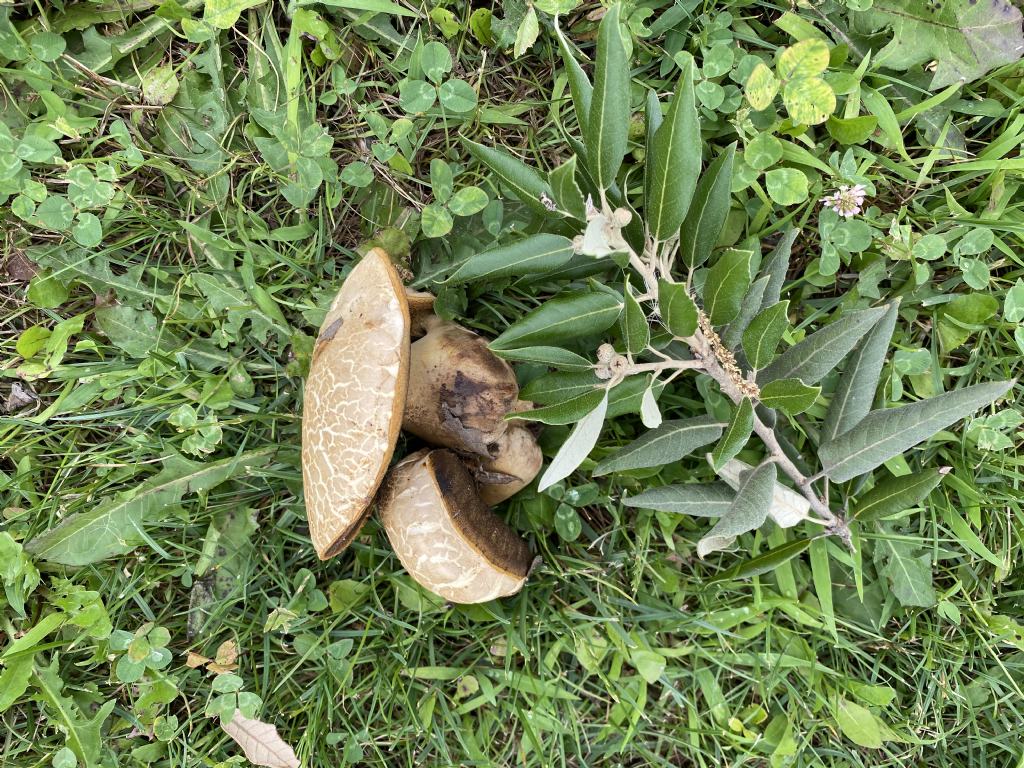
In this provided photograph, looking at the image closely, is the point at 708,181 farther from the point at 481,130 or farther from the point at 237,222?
the point at 237,222

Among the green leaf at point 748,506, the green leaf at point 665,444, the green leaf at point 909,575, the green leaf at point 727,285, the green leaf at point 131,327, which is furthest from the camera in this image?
the green leaf at point 131,327

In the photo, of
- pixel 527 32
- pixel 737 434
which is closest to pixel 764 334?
pixel 737 434

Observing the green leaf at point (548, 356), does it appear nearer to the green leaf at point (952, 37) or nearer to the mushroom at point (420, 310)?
the mushroom at point (420, 310)

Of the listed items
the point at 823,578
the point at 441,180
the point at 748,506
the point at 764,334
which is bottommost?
the point at 823,578

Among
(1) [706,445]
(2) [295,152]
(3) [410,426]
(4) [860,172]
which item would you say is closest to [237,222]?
(2) [295,152]

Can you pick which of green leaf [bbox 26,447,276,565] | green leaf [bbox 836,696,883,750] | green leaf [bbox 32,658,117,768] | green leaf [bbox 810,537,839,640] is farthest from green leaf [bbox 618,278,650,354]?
green leaf [bbox 32,658,117,768]

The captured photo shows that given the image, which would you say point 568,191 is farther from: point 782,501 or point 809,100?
point 782,501

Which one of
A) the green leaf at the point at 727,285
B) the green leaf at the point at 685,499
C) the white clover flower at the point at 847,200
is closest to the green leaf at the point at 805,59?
the white clover flower at the point at 847,200
